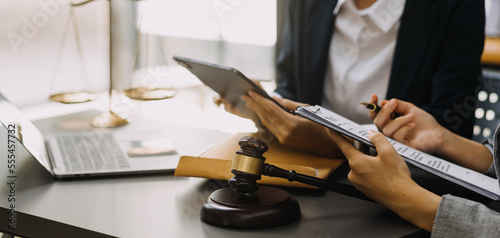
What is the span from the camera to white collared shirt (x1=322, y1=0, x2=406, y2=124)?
1505mm

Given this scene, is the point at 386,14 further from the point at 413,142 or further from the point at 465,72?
the point at 413,142

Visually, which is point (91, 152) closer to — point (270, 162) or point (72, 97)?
point (72, 97)

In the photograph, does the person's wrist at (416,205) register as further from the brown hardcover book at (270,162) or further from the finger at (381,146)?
the brown hardcover book at (270,162)

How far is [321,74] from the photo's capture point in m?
1.63

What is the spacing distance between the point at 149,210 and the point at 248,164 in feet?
0.62

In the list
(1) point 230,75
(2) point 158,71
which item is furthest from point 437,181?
(2) point 158,71

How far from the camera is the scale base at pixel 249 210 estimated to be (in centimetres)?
69

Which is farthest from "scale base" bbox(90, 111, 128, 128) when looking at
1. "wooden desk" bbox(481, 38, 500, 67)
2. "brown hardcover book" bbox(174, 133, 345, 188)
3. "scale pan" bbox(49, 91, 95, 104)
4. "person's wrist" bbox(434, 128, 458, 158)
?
"wooden desk" bbox(481, 38, 500, 67)

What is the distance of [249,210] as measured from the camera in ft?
2.29

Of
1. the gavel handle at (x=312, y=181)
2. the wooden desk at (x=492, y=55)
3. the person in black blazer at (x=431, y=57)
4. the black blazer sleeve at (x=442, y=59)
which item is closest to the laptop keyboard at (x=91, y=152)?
the gavel handle at (x=312, y=181)

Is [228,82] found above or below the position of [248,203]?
above

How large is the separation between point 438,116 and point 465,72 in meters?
0.16

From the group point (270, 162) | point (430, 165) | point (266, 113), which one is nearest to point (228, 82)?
point (266, 113)

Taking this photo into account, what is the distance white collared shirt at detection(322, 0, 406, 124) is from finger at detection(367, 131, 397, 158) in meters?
0.78
